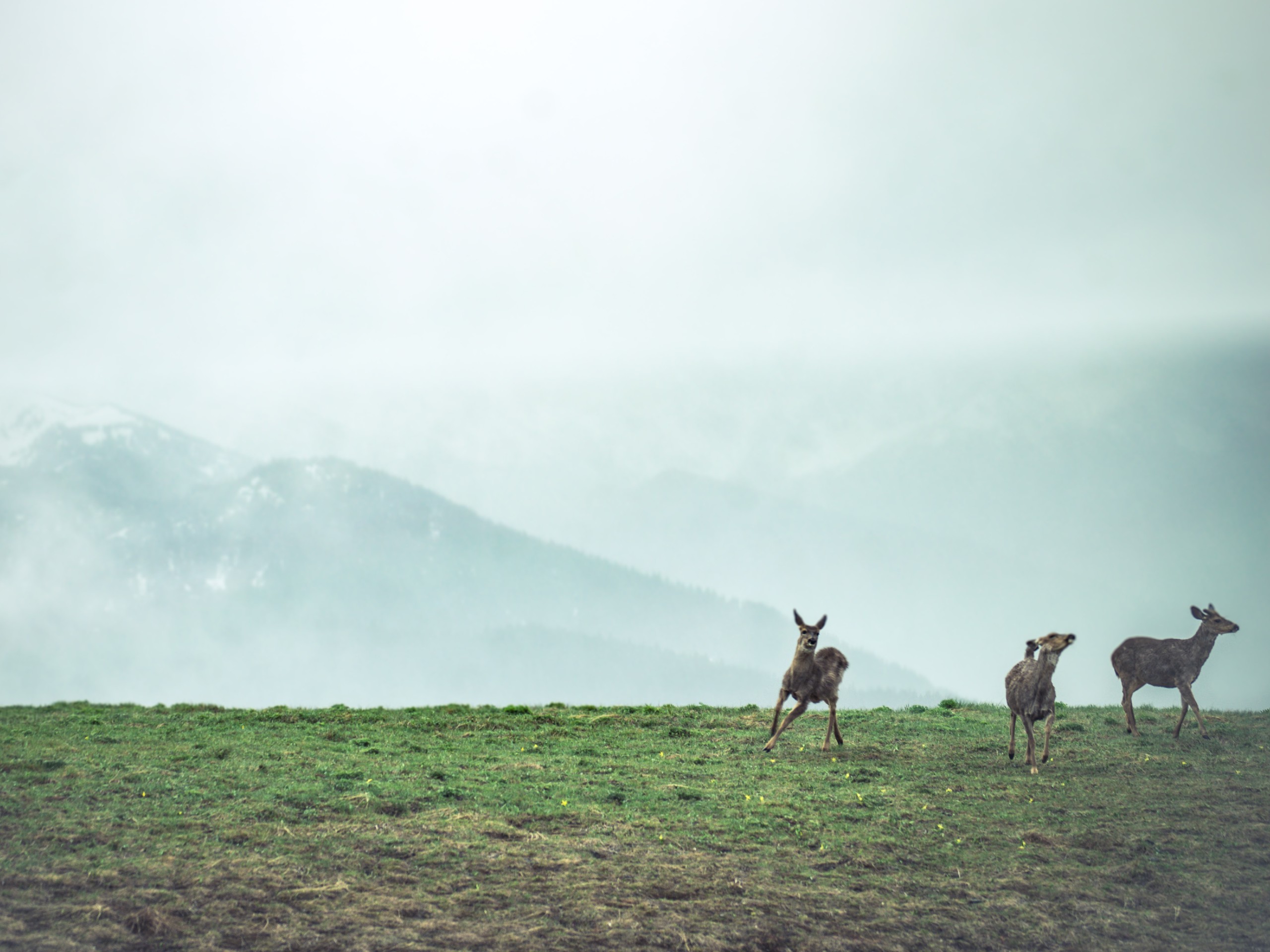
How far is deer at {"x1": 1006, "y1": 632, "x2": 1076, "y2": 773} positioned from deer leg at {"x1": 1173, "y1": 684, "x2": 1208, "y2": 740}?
411 centimetres

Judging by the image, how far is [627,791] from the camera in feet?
54.4

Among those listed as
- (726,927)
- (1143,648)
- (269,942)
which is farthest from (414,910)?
(1143,648)

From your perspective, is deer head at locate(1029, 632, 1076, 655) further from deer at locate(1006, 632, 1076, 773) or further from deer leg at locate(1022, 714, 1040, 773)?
deer leg at locate(1022, 714, 1040, 773)

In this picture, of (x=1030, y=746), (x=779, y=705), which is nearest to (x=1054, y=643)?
(x=1030, y=746)

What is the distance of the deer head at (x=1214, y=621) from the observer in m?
21.4

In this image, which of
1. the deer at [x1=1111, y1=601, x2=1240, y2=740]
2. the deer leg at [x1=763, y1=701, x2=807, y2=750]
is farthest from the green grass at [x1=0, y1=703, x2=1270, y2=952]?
the deer at [x1=1111, y1=601, x2=1240, y2=740]

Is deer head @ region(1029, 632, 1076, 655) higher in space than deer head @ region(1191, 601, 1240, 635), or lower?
lower

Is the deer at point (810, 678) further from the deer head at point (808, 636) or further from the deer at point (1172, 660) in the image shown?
the deer at point (1172, 660)

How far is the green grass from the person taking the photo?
10.6m

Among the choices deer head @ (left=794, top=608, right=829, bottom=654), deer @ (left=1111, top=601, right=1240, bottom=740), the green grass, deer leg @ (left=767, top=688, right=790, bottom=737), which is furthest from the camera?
deer @ (left=1111, top=601, right=1240, bottom=740)

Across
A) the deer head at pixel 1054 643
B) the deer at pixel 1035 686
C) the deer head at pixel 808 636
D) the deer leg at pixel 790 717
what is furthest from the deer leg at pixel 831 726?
the deer head at pixel 1054 643

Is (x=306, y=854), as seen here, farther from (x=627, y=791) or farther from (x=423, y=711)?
(x=423, y=711)

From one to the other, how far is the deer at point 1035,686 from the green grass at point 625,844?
2.70 feet

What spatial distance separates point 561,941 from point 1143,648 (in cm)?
1737
